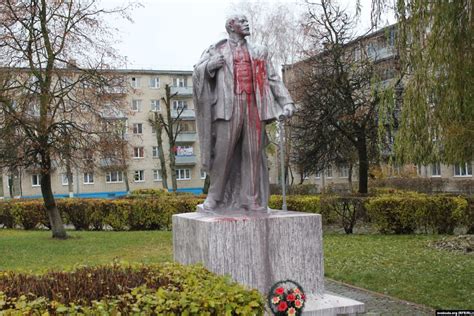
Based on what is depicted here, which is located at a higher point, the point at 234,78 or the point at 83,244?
the point at 234,78

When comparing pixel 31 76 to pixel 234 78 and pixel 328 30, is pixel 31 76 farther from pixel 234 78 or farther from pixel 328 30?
pixel 328 30

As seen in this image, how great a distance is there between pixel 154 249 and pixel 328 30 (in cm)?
1475

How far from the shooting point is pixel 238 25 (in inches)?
247

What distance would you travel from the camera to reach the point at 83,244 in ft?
51.6

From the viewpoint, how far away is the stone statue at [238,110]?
6.16 meters

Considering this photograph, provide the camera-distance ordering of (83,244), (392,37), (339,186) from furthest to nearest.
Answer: (339,186) → (83,244) → (392,37)

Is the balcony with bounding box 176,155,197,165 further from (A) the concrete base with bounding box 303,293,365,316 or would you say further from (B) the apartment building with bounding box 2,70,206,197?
(A) the concrete base with bounding box 303,293,365,316

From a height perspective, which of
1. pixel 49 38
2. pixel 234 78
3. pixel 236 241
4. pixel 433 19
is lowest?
pixel 236 241

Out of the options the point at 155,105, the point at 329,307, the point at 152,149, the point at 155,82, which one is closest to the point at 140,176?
the point at 152,149

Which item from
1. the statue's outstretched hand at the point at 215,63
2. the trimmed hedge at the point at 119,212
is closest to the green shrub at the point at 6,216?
the trimmed hedge at the point at 119,212

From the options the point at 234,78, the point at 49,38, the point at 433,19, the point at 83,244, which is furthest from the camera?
the point at 49,38

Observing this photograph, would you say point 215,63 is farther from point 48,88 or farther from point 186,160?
point 186,160

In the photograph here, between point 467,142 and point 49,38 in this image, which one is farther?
point 49,38

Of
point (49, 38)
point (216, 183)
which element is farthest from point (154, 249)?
point (216, 183)
